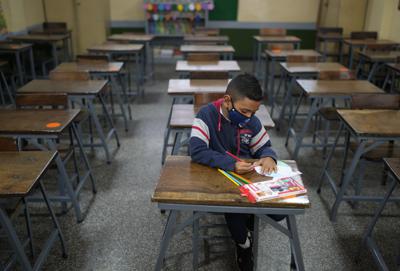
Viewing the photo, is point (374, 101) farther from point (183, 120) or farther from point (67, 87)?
point (67, 87)

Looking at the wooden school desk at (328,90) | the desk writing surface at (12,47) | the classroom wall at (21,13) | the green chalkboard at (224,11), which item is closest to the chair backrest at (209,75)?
the wooden school desk at (328,90)

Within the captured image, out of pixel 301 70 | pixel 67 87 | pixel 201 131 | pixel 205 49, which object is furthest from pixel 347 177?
pixel 205 49

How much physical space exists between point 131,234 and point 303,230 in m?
1.20

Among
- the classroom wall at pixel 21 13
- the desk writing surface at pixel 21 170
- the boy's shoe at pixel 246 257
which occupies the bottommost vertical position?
the boy's shoe at pixel 246 257

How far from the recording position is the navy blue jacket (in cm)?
181

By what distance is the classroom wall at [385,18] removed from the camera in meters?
6.31

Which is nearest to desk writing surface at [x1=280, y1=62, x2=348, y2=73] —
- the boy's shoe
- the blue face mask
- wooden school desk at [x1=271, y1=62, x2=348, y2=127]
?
wooden school desk at [x1=271, y1=62, x2=348, y2=127]

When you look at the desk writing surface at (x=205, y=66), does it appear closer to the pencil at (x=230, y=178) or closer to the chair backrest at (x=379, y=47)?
the pencil at (x=230, y=178)

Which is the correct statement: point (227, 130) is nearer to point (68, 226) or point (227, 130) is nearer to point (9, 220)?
point (9, 220)

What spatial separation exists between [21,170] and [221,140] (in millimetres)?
1012

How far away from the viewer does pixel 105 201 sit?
2984 millimetres

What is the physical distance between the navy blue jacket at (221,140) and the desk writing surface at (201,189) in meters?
0.06

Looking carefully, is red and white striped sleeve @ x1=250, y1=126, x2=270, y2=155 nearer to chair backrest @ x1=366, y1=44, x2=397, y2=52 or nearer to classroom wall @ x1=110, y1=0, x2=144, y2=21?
chair backrest @ x1=366, y1=44, x2=397, y2=52

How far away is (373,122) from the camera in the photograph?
101 inches
